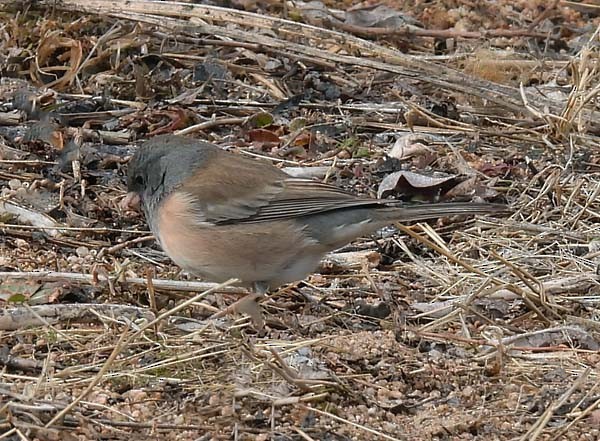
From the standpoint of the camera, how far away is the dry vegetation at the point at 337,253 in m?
3.37

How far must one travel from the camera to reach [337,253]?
15.7ft

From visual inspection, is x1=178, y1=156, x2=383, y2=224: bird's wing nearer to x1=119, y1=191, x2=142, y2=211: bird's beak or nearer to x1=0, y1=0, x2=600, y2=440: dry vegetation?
x1=119, y1=191, x2=142, y2=211: bird's beak

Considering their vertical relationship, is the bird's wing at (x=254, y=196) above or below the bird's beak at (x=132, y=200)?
above

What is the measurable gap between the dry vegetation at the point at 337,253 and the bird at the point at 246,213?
186 millimetres

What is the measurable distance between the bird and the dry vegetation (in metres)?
0.19

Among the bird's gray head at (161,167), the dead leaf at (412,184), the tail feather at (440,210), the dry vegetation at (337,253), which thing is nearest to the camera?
the dry vegetation at (337,253)

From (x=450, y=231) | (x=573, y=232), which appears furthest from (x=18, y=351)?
Answer: (x=573, y=232)

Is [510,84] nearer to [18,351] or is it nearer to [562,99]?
[562,99]

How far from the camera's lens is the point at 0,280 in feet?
13.6

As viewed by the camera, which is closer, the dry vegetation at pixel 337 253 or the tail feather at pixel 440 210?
the dry vegetation at pixel 337 253

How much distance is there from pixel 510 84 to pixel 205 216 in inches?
107

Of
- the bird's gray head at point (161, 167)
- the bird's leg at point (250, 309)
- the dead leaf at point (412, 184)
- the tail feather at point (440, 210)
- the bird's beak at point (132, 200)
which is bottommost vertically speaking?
the dead leaf at point (412, 184)

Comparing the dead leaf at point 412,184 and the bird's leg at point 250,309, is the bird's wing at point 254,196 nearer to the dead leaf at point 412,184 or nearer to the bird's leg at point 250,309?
the bird's leg at point 250,309

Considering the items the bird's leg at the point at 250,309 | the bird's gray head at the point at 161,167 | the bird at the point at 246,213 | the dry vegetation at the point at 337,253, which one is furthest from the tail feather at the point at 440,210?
the bird's gray head at the point at 161,167
